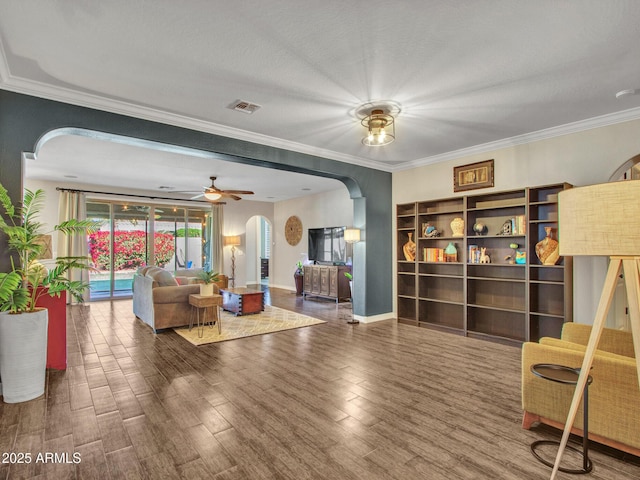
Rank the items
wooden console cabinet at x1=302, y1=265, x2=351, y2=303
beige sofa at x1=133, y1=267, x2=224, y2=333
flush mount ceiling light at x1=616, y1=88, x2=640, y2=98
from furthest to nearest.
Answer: wooden console cabinet at x1=302, y1=265, x2=351, y2=303 → beige sofa at x1=133, y1=267, x2=224, y2=333 → flush mount ceiling light at x1=616, y1=88, x2=640, y2=98

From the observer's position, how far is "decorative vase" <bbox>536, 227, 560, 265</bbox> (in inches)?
165

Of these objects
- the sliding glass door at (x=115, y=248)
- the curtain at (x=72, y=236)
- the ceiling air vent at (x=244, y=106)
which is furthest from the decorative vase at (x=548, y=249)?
the curtain at (x=72, y=236)

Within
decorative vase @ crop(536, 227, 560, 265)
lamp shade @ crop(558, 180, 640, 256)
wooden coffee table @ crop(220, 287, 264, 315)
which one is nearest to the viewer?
lamp shade @ crop(558, 180, 640, 256)

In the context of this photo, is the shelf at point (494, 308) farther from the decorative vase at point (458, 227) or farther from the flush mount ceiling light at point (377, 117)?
the flush mount ceiling light at point (377, 117)

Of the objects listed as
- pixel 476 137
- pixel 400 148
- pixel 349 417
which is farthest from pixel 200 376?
pixel 476 137

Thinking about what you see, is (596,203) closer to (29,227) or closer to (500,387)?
(500,387)

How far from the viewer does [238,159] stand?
4668 mm

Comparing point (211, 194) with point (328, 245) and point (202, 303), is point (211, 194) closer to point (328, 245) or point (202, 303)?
point (202, 303)

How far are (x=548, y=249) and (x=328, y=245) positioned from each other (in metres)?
5.33

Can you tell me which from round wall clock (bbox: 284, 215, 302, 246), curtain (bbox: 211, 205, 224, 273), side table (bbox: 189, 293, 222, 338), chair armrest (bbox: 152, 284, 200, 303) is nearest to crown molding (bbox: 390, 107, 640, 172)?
side table (bbox: 189, 293, 222, 338)

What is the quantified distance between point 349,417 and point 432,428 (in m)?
0.61

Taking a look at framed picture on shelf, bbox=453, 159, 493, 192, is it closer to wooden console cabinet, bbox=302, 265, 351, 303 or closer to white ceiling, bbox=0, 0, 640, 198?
white ceiling, bbox=0, 0, 640, 198

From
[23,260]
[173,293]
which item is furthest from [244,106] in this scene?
[173,293]

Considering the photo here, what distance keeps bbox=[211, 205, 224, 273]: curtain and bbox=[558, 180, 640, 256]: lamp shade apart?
9312 millimetres
